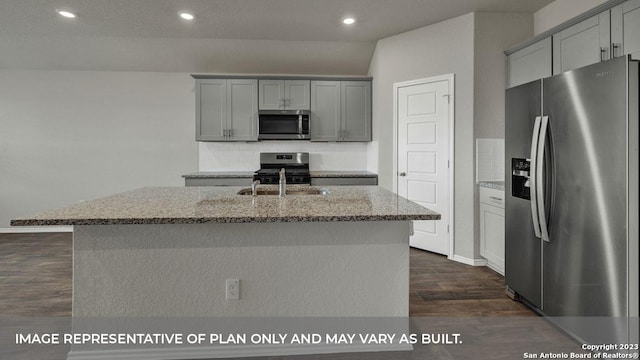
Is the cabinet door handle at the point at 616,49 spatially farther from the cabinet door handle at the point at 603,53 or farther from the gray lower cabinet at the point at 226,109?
the gray lower cabinet at the point at 226,109

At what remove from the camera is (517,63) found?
3.46 meters

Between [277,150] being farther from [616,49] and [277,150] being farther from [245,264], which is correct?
[616,49]

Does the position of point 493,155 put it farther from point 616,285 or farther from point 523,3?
point 616,285

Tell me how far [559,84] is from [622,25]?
0.73 m

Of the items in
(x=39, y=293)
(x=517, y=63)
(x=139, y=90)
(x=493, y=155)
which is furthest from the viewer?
(x=139, y=90)

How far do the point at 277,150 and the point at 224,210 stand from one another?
3.51 meters

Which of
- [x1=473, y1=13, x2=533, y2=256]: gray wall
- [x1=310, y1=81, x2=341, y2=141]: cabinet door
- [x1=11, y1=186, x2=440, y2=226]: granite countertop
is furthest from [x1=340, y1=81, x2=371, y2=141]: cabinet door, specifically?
[x1=11, y1=186, x2=440, y2=226]: granite countertop

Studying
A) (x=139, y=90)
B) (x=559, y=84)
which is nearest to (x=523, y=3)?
(x=559, y=84)

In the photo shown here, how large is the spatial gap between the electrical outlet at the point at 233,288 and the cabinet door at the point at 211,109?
325cm

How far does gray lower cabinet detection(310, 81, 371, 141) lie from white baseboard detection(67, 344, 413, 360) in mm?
3353

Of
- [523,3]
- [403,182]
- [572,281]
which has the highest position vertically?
[523,3]

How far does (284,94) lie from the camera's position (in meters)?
4.89

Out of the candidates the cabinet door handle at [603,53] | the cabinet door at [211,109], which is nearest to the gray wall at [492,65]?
the cabinet door handle at [603,53]

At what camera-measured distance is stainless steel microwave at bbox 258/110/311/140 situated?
486cm
